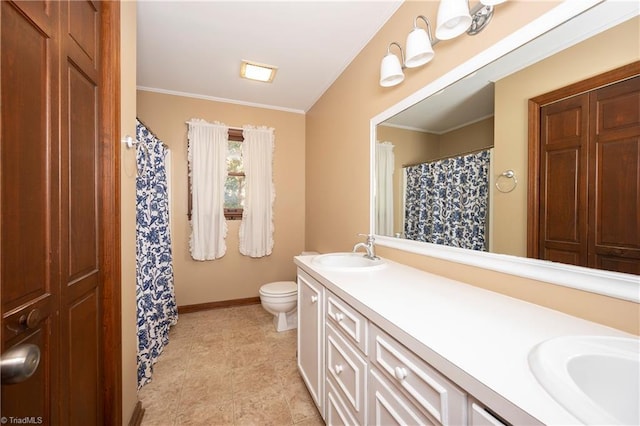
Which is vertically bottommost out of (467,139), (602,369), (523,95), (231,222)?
(602,369)

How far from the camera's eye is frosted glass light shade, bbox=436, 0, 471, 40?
1.05 meters

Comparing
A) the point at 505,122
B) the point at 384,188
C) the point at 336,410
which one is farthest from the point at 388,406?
the point at 384,188

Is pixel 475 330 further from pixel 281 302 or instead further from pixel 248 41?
pixel 248 41

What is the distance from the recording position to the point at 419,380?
0.69 m

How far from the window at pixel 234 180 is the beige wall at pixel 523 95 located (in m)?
2.67

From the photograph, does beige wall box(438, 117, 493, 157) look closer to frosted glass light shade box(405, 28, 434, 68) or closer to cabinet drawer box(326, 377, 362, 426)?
frosted glass light shade box(405, 28, 434, 68)

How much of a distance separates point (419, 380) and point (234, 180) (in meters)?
2.88

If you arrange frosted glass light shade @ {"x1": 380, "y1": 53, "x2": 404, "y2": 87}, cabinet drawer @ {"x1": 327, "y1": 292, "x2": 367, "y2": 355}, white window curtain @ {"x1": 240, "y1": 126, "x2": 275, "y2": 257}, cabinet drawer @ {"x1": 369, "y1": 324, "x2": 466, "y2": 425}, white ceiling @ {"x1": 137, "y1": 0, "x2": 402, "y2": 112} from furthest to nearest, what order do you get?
white window curtain @ {"x1": 240, "y1": 126, "x2": 275, "y2": 257} < white ceiling @ {"x1": 137, "y1": 0, "x2": 402, "y2": 112} < frosted glass light shade @ {"x1": 380, "y1": 53, "x2": 404, "y2": 87} < cabinet drawer @ {"x1": 327, "y1": 292, "x2": 367, "y2": 355} < cabinet drawer @ {"x1": 369, "y1": 324, "x2": 466, "y2": 425}

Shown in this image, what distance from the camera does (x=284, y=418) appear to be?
4.83 feet

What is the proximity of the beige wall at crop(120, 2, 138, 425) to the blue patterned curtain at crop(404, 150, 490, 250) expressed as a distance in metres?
1.56

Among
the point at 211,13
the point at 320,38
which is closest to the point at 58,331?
the point at 211,13

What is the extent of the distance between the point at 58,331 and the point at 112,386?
53 cm

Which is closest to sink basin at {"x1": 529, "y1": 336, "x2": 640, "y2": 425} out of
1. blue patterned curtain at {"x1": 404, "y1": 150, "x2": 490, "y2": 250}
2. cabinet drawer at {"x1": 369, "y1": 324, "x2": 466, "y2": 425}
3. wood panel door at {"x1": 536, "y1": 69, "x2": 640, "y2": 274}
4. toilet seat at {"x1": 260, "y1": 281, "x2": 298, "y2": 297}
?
cabinet drawer at {"x1": 369, "y1": 324, "x2": 466, "y2": 425}

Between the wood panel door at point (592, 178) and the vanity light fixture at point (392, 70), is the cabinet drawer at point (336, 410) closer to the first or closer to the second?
the wood panel door at point (592, 178)
